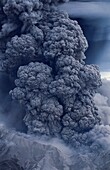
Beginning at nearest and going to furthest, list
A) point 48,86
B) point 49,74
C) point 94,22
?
1. point 48,86
2. point 49,74
3. point 94,22

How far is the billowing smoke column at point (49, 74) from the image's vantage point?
21.1 m

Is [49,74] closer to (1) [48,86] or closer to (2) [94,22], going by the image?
(1) [48,86]

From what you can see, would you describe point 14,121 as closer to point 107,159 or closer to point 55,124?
point 55,124

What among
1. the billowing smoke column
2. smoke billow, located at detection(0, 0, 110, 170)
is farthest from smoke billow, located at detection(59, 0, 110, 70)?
the billowing smoke column

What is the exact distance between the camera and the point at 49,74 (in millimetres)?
21547

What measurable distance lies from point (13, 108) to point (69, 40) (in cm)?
503

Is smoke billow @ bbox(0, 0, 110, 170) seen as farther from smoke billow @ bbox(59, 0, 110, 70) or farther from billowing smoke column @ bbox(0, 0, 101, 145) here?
smoke billow @ bbox(59, 0, 110, 70)

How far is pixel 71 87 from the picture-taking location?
21.3 m

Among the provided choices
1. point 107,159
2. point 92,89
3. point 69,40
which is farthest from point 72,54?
point 107,159

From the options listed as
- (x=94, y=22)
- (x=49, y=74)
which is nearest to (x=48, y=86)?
(x=49, y=74)

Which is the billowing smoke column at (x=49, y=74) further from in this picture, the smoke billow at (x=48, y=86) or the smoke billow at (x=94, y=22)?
the smoke billow at (x=94, y=22)

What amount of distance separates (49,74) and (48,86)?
Answer: 65cm

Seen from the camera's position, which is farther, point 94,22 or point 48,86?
point 94,22

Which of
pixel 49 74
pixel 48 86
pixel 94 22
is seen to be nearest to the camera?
pixel 48 86
